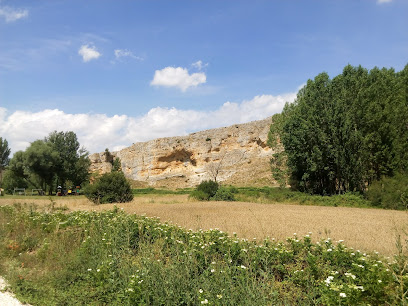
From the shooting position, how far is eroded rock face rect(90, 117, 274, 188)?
5472 centimetres

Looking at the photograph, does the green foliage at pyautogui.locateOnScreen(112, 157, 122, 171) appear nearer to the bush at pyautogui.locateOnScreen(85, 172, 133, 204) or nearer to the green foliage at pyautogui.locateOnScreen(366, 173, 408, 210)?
the bush at pyautogui.locateOnScreen(85, 172, 133, 204)

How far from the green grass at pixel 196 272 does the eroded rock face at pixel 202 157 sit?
4517cm

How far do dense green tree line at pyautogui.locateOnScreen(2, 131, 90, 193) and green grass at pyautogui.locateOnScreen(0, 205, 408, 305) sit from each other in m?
36.7

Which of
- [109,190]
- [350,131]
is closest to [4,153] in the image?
[109,190]

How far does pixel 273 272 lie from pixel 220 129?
58.0 m

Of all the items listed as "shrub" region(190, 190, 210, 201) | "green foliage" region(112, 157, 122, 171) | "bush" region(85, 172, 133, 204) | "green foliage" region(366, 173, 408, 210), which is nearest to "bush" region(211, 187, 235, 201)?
"shrub" region(190, 190, 210, 201)

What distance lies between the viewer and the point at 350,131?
76.5ft

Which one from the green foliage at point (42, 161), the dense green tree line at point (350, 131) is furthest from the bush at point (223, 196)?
the green foliage at point (42, 161)

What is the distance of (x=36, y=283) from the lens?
5301 mm

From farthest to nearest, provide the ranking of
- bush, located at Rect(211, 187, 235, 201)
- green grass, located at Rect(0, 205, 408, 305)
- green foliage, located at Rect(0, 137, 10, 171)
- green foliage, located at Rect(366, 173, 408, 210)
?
green foliage, located at Rect(0, 137, 10, 171) → bush, located at Rect(211, 187, 235, 201) → green foliage, located at Rect(366, 173, 408, 210) → green grass, located at Rect(0, 205, 408, 305)

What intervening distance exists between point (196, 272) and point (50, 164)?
43160 mm

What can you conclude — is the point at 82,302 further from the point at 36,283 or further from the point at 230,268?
the point at 230,268

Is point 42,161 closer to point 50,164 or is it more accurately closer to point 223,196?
point 50,164

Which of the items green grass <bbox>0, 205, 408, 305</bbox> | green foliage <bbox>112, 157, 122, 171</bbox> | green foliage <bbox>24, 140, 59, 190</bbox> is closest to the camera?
green grass <bbox>0, 205, 408, 305</bbox>
